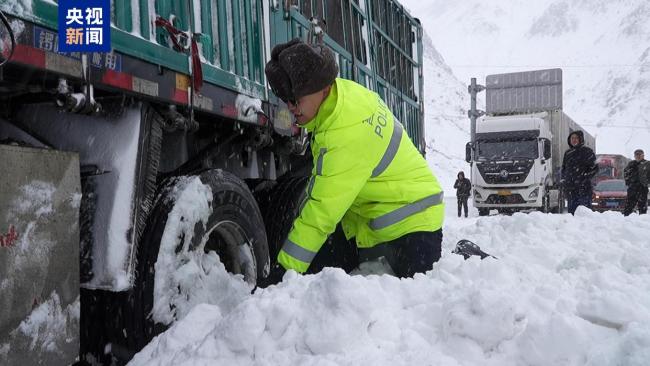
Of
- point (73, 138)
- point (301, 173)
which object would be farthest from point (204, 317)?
point (301, 173)

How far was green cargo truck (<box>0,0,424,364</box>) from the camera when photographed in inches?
75.6

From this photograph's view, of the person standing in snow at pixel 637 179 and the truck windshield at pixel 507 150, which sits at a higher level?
the truck windshield at pixel 507 150

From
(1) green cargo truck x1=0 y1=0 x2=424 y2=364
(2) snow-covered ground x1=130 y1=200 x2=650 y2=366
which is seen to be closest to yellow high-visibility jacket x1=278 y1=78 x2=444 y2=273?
(2) snow-covered ground x1=130 y1=200 x2=650 y2=366

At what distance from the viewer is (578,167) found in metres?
8.61

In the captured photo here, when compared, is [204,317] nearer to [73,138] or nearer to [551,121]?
[73,138]

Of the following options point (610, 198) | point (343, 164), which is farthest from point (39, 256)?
point (610, 198)

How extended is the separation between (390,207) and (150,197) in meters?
1.18

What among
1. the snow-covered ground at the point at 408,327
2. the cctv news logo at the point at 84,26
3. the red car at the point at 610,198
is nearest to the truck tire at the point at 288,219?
the snow-covered ground at the point at 408,327

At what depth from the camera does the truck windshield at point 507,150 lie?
607 inches

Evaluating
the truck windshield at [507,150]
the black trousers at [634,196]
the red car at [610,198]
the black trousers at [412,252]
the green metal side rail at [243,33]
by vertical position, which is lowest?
the red car at [610,198]

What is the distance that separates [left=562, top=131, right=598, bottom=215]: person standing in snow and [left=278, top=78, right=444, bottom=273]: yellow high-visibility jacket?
6.51 metres

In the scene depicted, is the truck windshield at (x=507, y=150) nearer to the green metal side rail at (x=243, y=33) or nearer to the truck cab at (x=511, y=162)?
the truck cab at (x=511, y=162)

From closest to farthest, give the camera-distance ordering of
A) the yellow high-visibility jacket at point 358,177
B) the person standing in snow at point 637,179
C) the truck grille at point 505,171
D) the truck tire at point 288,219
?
the yellow high-visibility jacket at point 358,177 → the truck tire at point 288,219 → the person standing in snow at point 637,179 → the truck grille at point 505,171

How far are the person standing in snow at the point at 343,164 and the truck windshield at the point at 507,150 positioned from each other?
528 inches
